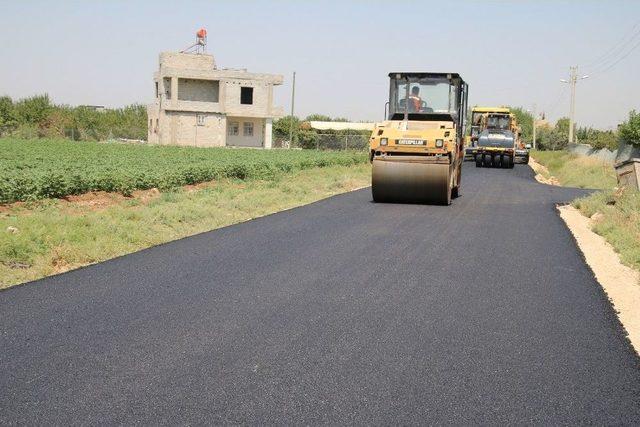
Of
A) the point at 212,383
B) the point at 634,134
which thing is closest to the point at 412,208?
the point at 212,383

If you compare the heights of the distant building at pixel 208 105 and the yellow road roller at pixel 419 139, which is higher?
the distant building at pixel 208 105

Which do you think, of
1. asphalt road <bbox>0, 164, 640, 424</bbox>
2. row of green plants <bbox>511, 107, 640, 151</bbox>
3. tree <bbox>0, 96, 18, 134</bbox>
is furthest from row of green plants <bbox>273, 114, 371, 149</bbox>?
asphalt road <bbox>0, 164, 640, 424</bbox>

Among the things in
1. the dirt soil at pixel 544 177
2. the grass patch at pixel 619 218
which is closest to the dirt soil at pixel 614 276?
the grass patch at pixel 619 218

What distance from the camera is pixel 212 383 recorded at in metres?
4.97

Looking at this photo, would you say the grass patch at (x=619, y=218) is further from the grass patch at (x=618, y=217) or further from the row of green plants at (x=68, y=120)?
the row of green plants at (x=68, y=120)

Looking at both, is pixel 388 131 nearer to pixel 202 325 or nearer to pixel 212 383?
pixel 202 325

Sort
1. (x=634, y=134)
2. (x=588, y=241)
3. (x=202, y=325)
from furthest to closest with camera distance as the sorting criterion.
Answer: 1. (x=634, y=134)
2. (x=588, y=241)
3. (x=202, y=325)

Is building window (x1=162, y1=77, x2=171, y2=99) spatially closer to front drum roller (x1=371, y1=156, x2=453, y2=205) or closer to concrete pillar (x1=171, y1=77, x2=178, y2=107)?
concrete pillar (x1=171, y1=77, x2=178, y2=107)

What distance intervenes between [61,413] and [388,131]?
12.8m

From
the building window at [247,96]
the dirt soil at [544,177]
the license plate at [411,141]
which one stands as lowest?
the dirt soil at [544,177]

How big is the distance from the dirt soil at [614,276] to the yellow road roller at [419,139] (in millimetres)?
3108

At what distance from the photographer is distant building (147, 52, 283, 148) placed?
206 ft

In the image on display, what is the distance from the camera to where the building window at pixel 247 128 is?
66.7m

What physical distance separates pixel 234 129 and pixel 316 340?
6196 centimetres
